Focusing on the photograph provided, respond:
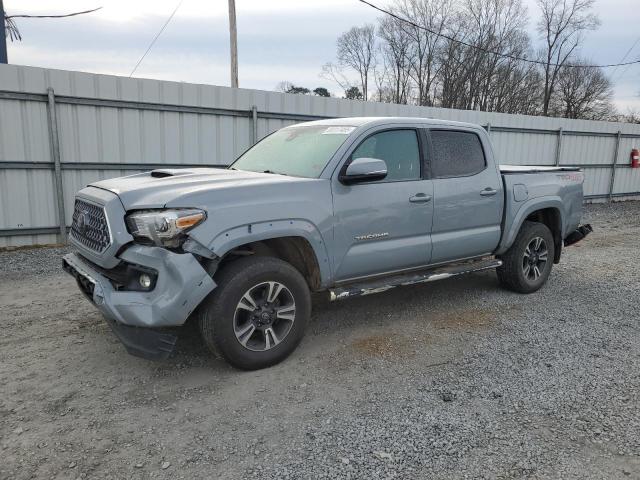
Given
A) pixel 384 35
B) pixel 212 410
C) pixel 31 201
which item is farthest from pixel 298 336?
pixel 384 35

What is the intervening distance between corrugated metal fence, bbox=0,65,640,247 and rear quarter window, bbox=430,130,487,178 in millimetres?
5409

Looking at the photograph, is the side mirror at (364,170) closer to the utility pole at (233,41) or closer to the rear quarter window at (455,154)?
the rear quarter window at (455,154)

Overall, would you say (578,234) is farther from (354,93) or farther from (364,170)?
(354,93)

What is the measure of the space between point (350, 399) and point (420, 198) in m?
1.97

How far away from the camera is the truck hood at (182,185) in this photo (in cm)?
332

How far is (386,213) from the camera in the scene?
4.24 metres

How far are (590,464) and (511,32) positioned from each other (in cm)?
3828

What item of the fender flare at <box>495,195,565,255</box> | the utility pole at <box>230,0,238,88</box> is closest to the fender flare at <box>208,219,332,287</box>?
the fender flare at <box>495,195,565,255</box>

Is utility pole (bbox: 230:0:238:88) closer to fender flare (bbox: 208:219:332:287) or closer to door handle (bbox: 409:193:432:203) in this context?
door handle (bbox: 409:193:432:203)

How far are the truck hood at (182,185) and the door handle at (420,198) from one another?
106 cm

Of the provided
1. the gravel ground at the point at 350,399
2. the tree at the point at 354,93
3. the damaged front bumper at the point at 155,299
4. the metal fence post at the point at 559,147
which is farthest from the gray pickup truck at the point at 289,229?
the tree at the point at 354,93

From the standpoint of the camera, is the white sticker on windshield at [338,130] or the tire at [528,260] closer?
the white sticker on windshield at [338,130]

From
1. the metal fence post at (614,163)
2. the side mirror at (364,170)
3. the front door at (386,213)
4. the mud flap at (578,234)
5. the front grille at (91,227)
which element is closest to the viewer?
the front grille at (91,227)

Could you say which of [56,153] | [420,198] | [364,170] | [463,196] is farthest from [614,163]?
[56,153]
